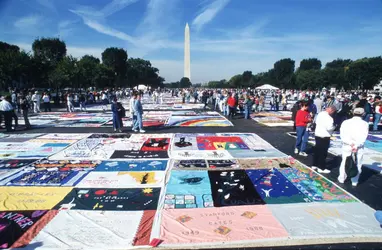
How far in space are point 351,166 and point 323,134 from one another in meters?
1.06

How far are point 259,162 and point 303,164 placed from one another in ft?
4.20

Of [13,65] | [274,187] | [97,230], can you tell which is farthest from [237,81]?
[97,230]

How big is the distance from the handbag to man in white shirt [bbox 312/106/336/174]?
845 mm

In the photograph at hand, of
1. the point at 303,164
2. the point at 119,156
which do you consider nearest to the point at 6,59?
the point at 119,156

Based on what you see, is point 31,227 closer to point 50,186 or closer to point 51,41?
point 50,186

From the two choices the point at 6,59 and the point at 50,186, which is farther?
the point at 6,59

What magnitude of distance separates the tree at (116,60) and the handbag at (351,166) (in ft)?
256

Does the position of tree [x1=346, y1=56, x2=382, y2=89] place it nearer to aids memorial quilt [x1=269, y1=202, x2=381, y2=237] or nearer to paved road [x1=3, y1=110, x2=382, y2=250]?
paved road [x1=3, y1=110, x2=382, y2=250]

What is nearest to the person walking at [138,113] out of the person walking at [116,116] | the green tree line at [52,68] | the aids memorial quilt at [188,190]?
the person walking at [116,116]

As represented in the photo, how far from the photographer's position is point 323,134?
603 cm

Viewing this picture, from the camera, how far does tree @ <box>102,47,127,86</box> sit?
7788 centimetres

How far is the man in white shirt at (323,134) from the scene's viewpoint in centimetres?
593

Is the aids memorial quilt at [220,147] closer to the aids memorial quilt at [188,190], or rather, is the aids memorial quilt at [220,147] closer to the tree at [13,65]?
the aids memorial quilt at [188,190]

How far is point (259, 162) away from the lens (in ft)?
23.9
